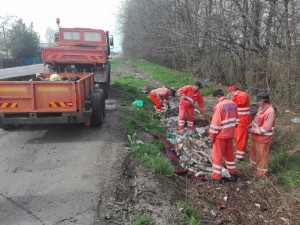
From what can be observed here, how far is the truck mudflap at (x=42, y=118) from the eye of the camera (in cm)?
592

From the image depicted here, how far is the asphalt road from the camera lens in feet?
11.7

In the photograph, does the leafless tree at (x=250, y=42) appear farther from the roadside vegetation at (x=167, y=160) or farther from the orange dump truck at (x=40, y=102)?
the orange dump truck at (x=40, y=102)

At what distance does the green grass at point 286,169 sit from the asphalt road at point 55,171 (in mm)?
3061

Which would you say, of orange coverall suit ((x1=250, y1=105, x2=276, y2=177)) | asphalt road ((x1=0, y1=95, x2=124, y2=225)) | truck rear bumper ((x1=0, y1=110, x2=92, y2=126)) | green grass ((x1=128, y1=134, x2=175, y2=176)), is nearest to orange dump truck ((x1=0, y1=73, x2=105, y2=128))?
truck rear bumper ((x1=0, y1=110, x2=92, y2=126))

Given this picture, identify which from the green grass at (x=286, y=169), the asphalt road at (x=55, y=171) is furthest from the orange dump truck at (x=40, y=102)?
the green grass at (x=286, y=169)

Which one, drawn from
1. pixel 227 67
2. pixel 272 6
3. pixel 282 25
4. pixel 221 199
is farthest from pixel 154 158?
pixel 227 67

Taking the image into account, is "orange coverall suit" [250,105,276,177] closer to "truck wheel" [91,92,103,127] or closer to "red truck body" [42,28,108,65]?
"truck wheel" [91,92,103,127]

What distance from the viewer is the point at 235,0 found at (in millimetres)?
9773

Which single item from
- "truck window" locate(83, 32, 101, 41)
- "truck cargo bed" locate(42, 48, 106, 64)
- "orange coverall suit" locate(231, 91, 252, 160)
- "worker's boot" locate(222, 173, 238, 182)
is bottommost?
"worker's boot" locate(222, 173, 238, 182)

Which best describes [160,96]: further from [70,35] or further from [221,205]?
[221,205]

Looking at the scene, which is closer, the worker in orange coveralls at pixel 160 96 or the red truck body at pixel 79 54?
the worker in orange coveralls at pixel 160 96

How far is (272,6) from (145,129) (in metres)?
4.85

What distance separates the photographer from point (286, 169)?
5461 mm

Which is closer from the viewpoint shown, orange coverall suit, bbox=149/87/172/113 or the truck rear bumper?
the truck rear bumper
